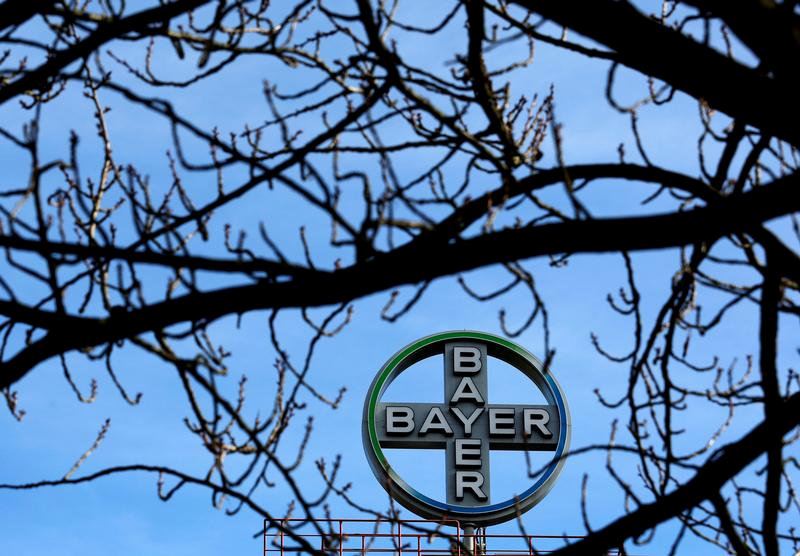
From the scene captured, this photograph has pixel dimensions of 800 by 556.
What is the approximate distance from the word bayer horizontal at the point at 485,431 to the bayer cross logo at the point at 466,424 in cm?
1

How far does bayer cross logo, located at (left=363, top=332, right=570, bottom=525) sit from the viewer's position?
14227mm

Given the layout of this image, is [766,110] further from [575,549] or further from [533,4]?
[575,549]

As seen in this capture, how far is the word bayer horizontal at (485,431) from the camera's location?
14.6 meters

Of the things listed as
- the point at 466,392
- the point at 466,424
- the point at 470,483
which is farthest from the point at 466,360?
the point at 470,483

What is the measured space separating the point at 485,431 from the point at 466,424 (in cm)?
27

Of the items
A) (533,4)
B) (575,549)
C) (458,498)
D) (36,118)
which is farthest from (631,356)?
(458,498)

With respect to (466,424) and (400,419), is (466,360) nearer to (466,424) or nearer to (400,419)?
(466,424)

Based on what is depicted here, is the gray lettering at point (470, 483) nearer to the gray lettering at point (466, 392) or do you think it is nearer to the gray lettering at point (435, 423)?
the gray lettering at point (435, 423)

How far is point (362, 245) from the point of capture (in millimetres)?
3689

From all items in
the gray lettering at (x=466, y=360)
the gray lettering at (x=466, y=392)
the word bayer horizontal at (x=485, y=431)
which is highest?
the gray lettering at (x=466, y=360)

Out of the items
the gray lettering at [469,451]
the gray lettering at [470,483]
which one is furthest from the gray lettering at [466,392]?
the gray lettering at [470,483]

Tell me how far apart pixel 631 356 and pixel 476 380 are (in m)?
9.96

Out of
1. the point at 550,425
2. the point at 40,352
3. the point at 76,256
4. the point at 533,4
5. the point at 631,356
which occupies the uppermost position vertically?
the point at 550,425

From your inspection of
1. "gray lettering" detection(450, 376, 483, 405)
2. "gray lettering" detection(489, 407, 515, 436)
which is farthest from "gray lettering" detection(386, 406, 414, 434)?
"gray lettering" detection(489, 407, 515, 436)
